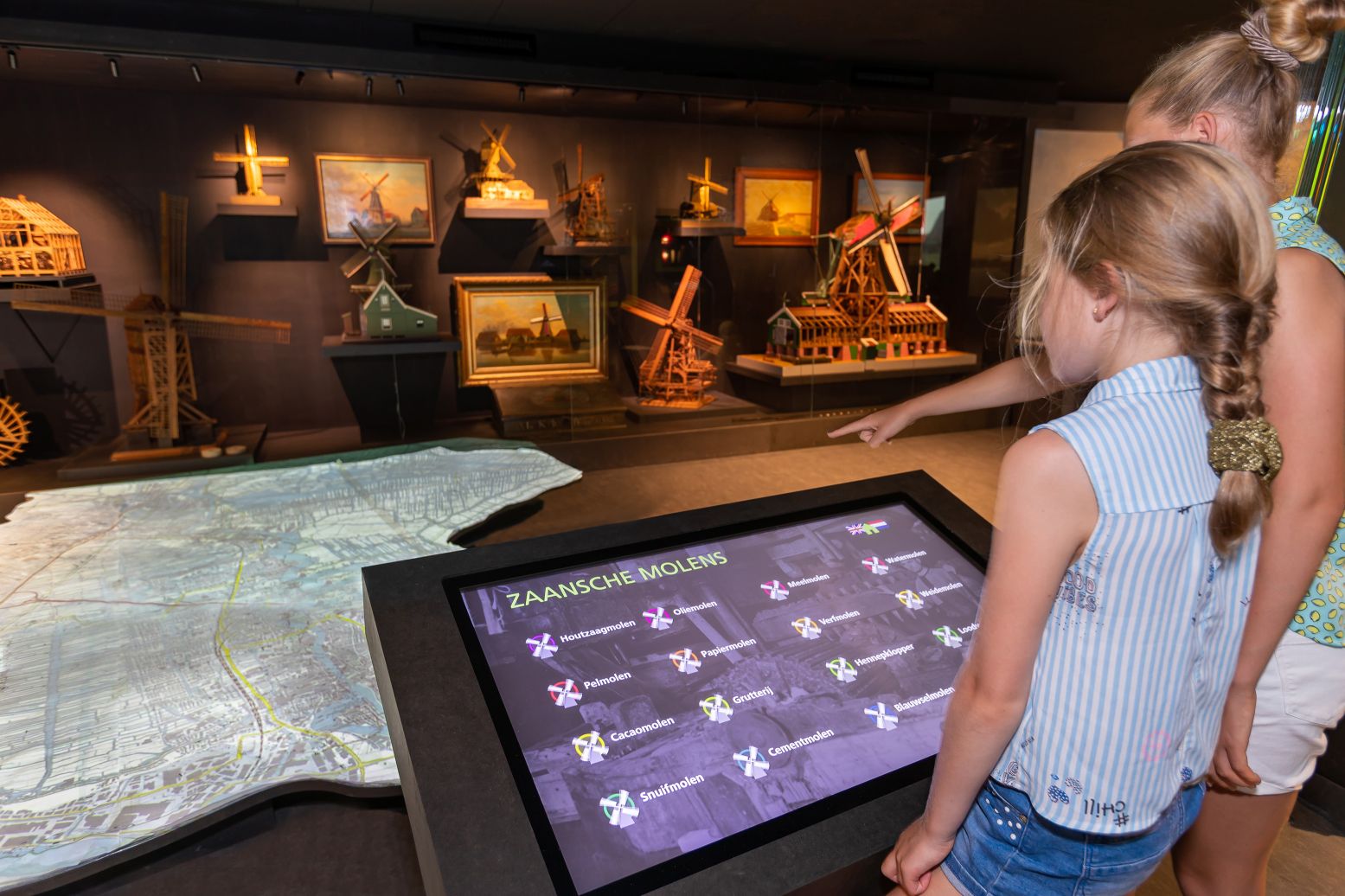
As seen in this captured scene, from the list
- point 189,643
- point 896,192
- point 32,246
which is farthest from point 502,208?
point 189,643

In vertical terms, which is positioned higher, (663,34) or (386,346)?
(663,34)

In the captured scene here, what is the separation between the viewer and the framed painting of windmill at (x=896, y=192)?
5520 millimetres

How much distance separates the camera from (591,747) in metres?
1.03

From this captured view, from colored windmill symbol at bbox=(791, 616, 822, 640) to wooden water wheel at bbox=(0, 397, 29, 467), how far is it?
4.73 meters

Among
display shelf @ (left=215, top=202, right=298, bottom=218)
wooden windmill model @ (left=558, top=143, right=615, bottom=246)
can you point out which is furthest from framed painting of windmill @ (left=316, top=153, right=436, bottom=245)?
wooden windmill model @ (left=558, top=143, right=615, bottom=246)

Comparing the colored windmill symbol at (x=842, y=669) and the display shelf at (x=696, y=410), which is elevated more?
the colored windmill symbol at (x=842, y=669)

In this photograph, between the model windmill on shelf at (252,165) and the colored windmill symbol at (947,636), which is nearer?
the colored windmill symbol at (947,636)

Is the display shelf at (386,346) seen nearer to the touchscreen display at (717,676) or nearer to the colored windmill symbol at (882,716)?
the touchscreen display at (717,676)

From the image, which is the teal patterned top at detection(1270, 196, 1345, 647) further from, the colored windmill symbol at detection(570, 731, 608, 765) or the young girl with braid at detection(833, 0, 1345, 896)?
the colored windmill symbol at detection(570, 731, 608, 765)

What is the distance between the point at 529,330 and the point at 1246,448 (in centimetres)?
457

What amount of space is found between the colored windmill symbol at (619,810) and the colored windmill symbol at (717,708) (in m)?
0.18

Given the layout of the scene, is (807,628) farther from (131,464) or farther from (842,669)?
(131,464)

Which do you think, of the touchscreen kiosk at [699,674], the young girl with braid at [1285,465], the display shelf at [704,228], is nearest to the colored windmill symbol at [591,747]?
the touchscreen kiosk at [699,674]

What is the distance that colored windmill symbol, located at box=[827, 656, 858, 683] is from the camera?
121cm
